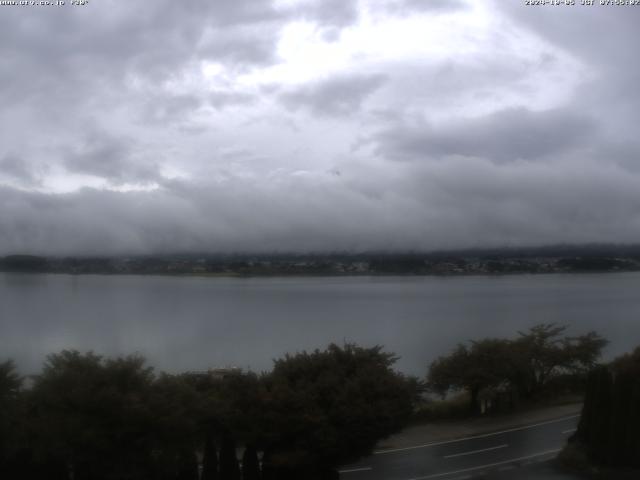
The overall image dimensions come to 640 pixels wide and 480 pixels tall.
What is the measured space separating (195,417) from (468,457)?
8.04m

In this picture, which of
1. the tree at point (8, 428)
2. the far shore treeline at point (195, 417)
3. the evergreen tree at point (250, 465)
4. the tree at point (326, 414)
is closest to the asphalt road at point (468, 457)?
the far shore treeline at point (195, 417)

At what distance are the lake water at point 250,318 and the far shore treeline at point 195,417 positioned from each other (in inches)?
505

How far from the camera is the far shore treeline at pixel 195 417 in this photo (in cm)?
1200

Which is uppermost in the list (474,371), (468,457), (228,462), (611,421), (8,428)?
(8,428)

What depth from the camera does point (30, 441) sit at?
11.8m

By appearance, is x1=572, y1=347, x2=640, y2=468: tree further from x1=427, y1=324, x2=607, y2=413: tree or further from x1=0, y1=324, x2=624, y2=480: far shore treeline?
x1=427, y1=324, x2=607, y2=413: tree

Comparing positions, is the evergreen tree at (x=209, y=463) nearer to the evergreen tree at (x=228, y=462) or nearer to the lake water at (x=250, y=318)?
the evergreen tree at (x=228, y=462)

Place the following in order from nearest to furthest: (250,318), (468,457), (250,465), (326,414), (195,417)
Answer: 1. (195,417)
2. (250,465)
3. (326,414)
4. (468,457)
5. (250,318)

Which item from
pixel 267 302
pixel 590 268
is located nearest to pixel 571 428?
pixel 267 302

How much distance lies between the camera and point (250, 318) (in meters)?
49.6

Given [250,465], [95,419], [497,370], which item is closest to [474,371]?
[497,370]

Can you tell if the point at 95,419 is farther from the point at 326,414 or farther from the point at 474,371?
the point at 474,371

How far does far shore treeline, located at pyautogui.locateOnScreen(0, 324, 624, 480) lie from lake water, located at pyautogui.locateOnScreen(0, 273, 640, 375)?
505 inches

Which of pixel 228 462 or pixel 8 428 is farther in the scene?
pixel 228 462
